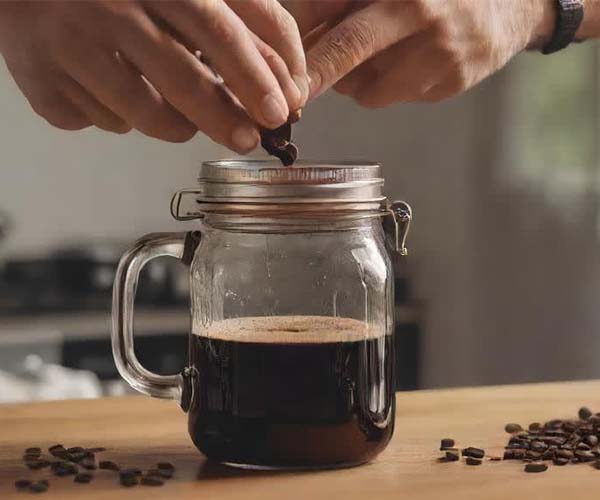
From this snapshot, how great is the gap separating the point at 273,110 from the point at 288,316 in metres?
0.19

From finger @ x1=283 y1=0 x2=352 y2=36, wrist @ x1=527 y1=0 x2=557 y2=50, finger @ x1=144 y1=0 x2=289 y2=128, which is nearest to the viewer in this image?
finger @ x1=144 y1=0 x2=289 y2=128

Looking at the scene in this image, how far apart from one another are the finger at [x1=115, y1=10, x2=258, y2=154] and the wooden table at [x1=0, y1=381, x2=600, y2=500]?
0.30 meters

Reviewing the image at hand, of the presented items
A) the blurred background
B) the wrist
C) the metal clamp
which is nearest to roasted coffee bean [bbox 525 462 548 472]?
the metal clamp

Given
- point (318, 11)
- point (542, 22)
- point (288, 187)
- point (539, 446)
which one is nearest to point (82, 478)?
point (288, 187)

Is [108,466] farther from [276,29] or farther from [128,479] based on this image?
[276,29]

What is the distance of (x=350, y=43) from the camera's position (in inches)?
47.6

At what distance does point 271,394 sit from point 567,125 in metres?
2.84

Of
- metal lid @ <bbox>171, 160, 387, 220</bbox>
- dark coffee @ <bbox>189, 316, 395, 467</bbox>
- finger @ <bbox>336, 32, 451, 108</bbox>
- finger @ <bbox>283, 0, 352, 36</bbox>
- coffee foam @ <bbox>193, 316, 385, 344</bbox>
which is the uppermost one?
finger @ <bbox>283, 0, 352, 36</bbox>

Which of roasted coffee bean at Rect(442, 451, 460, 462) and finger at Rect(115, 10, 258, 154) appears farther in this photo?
roasted coffee bean at Rect(442, 451, 460, 462)

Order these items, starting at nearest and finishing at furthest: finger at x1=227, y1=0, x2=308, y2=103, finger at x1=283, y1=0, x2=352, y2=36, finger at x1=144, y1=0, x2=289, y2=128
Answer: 1. finger at x1=144, y1=0, x2=289, y2=128
2. finger at x1=227, y1=0, x2=308, y2=103
3. finger at x1=283, y1=0, x2=352, y2=36

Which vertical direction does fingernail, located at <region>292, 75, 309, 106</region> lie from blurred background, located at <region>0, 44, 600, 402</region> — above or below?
above

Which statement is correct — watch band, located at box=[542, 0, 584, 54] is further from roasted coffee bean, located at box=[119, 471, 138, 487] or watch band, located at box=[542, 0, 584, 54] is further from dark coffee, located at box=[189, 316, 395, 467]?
roasted coffee bean, located at box=[119, 471, 138, 487]

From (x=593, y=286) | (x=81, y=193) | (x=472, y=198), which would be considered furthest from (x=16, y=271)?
(x=593, y=286)

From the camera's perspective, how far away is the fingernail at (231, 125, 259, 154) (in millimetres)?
1049
